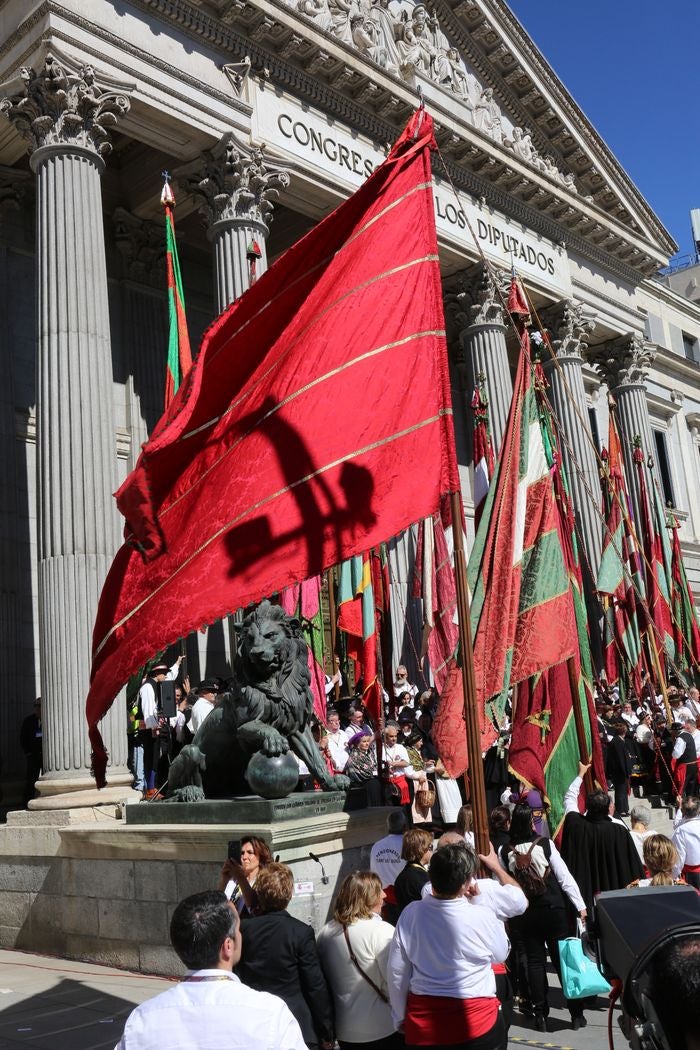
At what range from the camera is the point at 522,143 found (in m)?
27.2

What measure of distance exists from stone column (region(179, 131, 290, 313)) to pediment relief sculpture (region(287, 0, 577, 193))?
369 cm

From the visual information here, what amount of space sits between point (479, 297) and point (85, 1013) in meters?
20.3

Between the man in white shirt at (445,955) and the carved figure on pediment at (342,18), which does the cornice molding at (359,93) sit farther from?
the man in white shirt at (445,955)

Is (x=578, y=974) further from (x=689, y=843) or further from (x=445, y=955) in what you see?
(x=445, y=955)

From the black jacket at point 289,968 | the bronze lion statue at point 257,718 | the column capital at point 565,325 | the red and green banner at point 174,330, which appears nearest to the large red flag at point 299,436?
the bronze lion statue at point 257,718

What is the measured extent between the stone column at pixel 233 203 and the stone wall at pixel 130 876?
10.2 m

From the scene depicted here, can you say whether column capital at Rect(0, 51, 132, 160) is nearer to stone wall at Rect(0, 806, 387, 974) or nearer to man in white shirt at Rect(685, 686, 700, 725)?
stone wall at Rect(0, 806, 387, 974)

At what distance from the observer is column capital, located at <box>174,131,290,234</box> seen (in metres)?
18.0

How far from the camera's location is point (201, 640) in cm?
1978

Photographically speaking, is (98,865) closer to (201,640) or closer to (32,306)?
(201,640)

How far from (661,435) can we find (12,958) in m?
33.5

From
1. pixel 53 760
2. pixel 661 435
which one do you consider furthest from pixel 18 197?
pixel 661 435

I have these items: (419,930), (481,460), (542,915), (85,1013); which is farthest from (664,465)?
(419,930)

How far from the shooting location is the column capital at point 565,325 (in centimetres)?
2758
